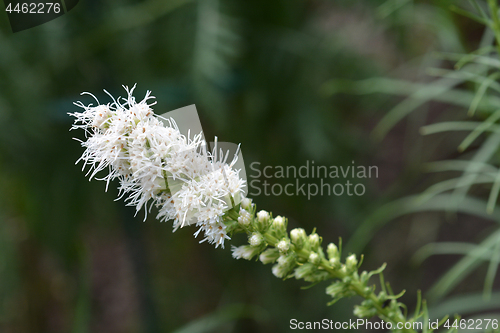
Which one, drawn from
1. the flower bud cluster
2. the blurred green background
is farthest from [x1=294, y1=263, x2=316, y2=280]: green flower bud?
the blurred green background

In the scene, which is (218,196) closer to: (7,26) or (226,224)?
(226,224)

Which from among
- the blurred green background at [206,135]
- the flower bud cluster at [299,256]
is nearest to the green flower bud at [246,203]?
the flower bud cluster at [299,256]

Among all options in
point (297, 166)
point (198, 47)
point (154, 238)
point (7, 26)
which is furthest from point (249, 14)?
point (154, 238)

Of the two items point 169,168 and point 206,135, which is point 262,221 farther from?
point 206,135

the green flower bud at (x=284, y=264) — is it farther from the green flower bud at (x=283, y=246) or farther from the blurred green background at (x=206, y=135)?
the blurred green background at (x=206, y=135)

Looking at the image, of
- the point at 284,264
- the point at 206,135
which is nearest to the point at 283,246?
the point at 284,264
